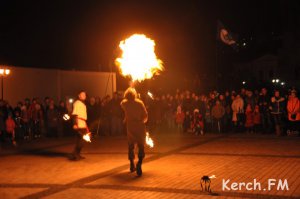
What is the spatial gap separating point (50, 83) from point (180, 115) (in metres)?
7.79

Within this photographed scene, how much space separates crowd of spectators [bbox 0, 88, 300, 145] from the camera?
62.3ft

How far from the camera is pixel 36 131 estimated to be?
21.5 metres

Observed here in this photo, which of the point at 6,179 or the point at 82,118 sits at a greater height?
the point at 82,118

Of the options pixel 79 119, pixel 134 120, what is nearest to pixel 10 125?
pixel 79 119

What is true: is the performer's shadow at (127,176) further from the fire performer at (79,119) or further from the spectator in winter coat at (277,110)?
the spectator in winter coat at (277,110)

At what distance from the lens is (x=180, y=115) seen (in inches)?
843

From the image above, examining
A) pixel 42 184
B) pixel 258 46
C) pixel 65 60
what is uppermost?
pixel 258 46

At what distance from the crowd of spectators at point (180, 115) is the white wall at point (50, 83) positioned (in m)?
1.82

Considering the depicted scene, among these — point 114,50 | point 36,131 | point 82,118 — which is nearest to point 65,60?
point 114,50

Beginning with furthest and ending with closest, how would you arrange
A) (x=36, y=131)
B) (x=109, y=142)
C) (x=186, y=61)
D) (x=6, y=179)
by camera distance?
(x=186, y=61), (x=36, y=131), (x=109, y=142), (x=6, y=179)

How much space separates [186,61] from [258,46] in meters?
49.2

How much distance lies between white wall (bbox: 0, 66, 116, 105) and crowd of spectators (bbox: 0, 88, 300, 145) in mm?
1823

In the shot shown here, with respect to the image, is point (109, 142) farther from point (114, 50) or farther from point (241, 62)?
point (241, 62)

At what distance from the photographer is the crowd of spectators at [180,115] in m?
19.0
